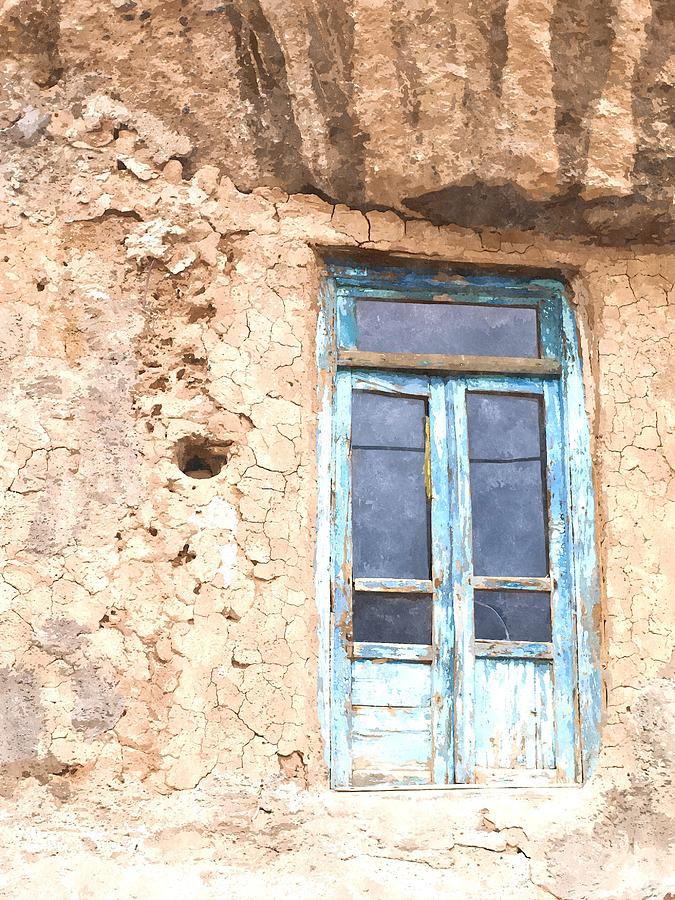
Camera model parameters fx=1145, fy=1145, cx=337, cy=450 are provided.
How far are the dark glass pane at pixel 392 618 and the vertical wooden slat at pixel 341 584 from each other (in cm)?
6

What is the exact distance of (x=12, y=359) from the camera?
342 cm

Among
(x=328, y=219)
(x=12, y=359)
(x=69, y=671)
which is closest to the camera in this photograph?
(x=69, y=671)

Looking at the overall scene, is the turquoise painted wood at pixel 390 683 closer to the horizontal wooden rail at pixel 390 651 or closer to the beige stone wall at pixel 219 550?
the horizontal wooden rail at pixel 390 651

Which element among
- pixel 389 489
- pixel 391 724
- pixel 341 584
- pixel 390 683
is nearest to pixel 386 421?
pixel 389 489

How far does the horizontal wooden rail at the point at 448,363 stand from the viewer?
12.0ft

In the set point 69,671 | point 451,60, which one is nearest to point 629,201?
point 451,60

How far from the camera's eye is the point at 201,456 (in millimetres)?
3484

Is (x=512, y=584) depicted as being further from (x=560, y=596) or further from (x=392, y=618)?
(x=392, y=618)

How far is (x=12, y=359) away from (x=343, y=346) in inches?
40.4

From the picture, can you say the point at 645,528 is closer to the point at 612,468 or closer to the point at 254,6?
the point at 612,468

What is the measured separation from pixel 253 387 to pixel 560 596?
1.16 m

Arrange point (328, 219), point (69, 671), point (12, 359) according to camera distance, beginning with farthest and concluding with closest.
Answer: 1. point (328, 219)
2. point (12, 359)
3. point (69, 671)

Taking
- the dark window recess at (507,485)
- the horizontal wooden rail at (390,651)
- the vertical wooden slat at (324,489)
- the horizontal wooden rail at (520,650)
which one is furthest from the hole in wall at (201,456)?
the horizontal wooden rail at (520,650)

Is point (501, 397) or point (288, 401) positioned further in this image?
point (501, 397)
